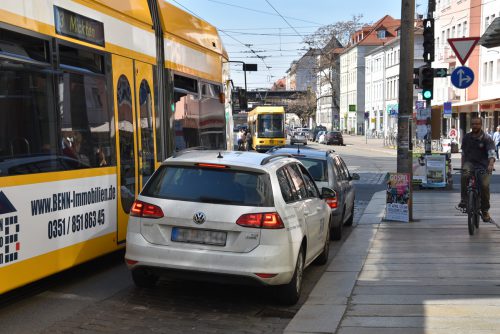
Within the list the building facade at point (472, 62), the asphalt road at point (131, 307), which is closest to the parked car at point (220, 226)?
the asphalt road at point (131, 307)

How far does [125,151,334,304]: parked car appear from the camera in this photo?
5.71 metres

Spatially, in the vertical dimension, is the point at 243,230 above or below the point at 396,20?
below

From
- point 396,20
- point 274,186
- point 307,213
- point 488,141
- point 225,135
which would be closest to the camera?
point 274,186

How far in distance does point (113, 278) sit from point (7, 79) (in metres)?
2.87

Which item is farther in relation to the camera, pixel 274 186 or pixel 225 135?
pixel 225 135

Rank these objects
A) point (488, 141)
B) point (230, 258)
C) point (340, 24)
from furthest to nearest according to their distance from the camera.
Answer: point (340, 24) → point (488, 141) → point (230, 258)

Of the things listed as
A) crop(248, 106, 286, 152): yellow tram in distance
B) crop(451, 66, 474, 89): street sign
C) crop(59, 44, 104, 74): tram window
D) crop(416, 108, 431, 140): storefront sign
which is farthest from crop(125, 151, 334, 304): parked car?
crop(248, 106, 286, 152): yellow tram in distance

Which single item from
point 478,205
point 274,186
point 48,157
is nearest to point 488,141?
point 478,205

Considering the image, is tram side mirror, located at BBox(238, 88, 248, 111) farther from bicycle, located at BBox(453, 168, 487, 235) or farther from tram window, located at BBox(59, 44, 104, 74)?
tram window, located at BBox(59, 44, 104, 74)

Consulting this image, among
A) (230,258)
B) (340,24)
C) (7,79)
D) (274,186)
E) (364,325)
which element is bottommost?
(364,325)

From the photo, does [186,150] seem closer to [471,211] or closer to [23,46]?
[23,46]

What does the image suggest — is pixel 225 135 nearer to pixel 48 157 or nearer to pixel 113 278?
pixel 113 278

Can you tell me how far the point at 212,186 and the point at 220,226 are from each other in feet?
1.70

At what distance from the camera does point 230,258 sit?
568cm
